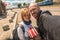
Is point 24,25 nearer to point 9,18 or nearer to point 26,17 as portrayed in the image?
point 26,17

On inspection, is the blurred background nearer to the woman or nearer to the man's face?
the woman

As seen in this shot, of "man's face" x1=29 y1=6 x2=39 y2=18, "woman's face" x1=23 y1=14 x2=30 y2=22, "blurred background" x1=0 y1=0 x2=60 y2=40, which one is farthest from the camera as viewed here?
"blurred background" x1=0 y1=0 x2=60 y2=40

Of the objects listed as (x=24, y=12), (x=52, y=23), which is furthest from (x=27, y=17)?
(x=52, y=23)

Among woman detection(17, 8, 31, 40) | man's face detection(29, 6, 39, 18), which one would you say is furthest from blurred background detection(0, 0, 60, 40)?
man's face detection(29, 6, 39, 18)

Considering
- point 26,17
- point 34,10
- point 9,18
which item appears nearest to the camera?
point 34,10

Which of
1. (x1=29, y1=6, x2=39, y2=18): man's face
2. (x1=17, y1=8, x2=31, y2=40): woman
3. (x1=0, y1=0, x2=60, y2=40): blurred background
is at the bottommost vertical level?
(x1=0, y1=0, x2=60, y2=40): blurred background

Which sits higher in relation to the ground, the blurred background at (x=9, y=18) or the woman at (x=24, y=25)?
the woman at (x=24, y=25)

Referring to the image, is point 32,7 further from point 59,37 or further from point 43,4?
point 43,4

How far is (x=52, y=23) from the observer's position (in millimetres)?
2328

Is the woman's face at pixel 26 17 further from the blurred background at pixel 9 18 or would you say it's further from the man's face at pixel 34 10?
the blurred background at pixel 9 18


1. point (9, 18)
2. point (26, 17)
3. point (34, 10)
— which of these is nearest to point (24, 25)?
point (26, 17)

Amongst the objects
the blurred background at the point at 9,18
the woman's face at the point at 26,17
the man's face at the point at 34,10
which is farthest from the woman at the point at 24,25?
the blurred background at the point at 9,18

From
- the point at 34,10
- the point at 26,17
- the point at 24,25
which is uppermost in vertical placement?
the point at 34,10

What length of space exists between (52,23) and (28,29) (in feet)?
5.72
